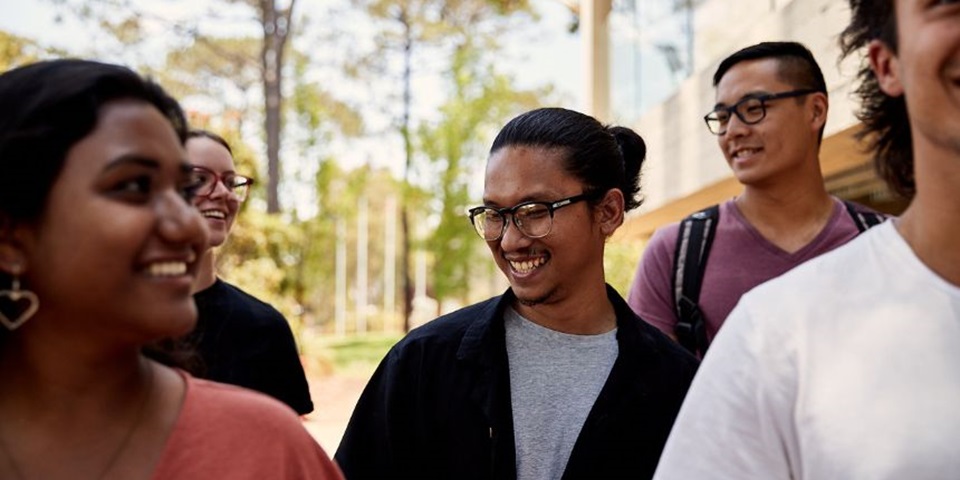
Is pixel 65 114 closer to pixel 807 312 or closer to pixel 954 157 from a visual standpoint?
pixel 807 312

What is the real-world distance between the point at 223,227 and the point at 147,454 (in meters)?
2.15

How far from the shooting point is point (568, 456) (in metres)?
2.88

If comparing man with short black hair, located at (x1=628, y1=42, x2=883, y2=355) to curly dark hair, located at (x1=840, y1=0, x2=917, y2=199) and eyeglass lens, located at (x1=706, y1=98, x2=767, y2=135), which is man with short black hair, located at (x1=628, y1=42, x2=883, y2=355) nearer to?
eyeglass lens, located at (x1=706, y1=98, x2=767, y2=135)

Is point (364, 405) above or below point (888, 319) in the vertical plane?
below

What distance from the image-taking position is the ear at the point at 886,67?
6.17 feet

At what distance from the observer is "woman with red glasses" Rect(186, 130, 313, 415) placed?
142 inches

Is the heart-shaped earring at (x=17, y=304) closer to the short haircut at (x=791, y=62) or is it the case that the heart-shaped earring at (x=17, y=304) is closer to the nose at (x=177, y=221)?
the nose at (x=177, y=221)

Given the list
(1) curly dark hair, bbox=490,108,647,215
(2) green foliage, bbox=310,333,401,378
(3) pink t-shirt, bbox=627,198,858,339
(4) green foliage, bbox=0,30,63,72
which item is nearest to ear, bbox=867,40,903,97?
(1) curly dark hair, bbox=490,108,647,215

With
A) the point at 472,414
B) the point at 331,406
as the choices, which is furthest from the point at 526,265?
the point at 331,406

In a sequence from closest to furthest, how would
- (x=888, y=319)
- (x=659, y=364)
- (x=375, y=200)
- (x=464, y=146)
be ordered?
(x=888, y=319) → (x=659, y=364) → (x=464, y=146) → (x=375, y=200)

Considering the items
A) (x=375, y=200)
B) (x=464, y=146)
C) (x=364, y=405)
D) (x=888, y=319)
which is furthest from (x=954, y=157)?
(x=375, y=200)

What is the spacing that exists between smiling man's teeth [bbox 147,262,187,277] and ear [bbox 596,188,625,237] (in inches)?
71.0

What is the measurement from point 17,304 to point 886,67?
155 centimetres

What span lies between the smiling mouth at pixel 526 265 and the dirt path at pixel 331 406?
8.19 m
